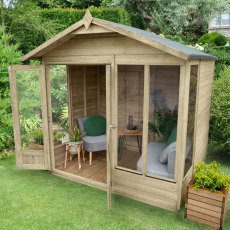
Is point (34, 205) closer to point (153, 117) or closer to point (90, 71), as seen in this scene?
point (153, 117)

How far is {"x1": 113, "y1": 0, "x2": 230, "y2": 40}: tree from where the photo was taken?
1625 centimetres

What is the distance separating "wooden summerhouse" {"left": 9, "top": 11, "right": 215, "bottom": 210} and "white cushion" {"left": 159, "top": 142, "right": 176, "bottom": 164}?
0.02 m

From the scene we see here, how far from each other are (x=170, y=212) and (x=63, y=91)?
365 cm

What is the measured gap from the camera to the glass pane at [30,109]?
17.4 feet

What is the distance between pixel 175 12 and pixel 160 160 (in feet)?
45.8

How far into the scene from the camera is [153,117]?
4547 mm

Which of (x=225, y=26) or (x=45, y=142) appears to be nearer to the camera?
(x=45, y=142)

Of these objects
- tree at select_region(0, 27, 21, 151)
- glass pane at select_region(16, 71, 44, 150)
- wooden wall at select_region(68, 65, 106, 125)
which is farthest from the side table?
tree at select_region(0, 27, 21, 151)

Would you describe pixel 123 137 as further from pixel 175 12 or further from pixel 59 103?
pixel 175 12

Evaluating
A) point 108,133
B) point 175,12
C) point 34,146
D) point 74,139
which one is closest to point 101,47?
point 108,133

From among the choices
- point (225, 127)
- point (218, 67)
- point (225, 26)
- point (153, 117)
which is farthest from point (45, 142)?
point (225, 26)

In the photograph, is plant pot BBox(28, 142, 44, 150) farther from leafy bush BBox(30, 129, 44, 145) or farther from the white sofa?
the white sofa

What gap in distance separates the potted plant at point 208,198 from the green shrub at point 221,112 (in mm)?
2641

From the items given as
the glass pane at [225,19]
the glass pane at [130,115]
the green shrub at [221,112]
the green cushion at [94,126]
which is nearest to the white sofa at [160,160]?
the glass pane at [130,115]
